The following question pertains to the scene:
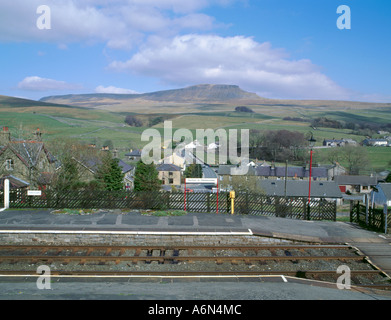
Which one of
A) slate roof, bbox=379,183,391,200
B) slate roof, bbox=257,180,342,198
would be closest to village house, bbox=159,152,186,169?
slate roof, bbox=257,180,342,198

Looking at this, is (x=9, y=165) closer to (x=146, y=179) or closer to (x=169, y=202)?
(x=146, y=179)

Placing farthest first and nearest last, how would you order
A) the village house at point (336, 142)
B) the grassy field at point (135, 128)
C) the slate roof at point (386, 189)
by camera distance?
the village house at point (336, 142)
the grassy field at point (135, 128)
the slate roof at point (386, 189)

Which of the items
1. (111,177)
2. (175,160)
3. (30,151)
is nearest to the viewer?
(30,151)

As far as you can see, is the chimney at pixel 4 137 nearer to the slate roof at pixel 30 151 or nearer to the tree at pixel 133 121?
the slate roof at pixel 30 151

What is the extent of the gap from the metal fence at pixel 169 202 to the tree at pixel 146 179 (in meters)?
21.4

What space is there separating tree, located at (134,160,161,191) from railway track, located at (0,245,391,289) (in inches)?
1030

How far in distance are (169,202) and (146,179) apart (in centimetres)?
2227

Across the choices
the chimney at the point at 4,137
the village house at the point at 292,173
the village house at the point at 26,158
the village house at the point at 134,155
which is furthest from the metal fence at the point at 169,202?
the village house at the point at 134,155

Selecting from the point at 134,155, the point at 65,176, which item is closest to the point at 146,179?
the point at 65,176

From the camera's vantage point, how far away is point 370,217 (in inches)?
560

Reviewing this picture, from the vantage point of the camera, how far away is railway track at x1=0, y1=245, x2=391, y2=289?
29.9 ft

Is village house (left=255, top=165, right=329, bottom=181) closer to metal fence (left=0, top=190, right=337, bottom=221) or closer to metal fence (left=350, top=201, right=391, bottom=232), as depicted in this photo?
metal fence (left=350, top=201, right=391, bottom=232)

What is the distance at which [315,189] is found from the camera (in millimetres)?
54562

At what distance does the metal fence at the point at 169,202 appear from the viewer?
15.4 metres
